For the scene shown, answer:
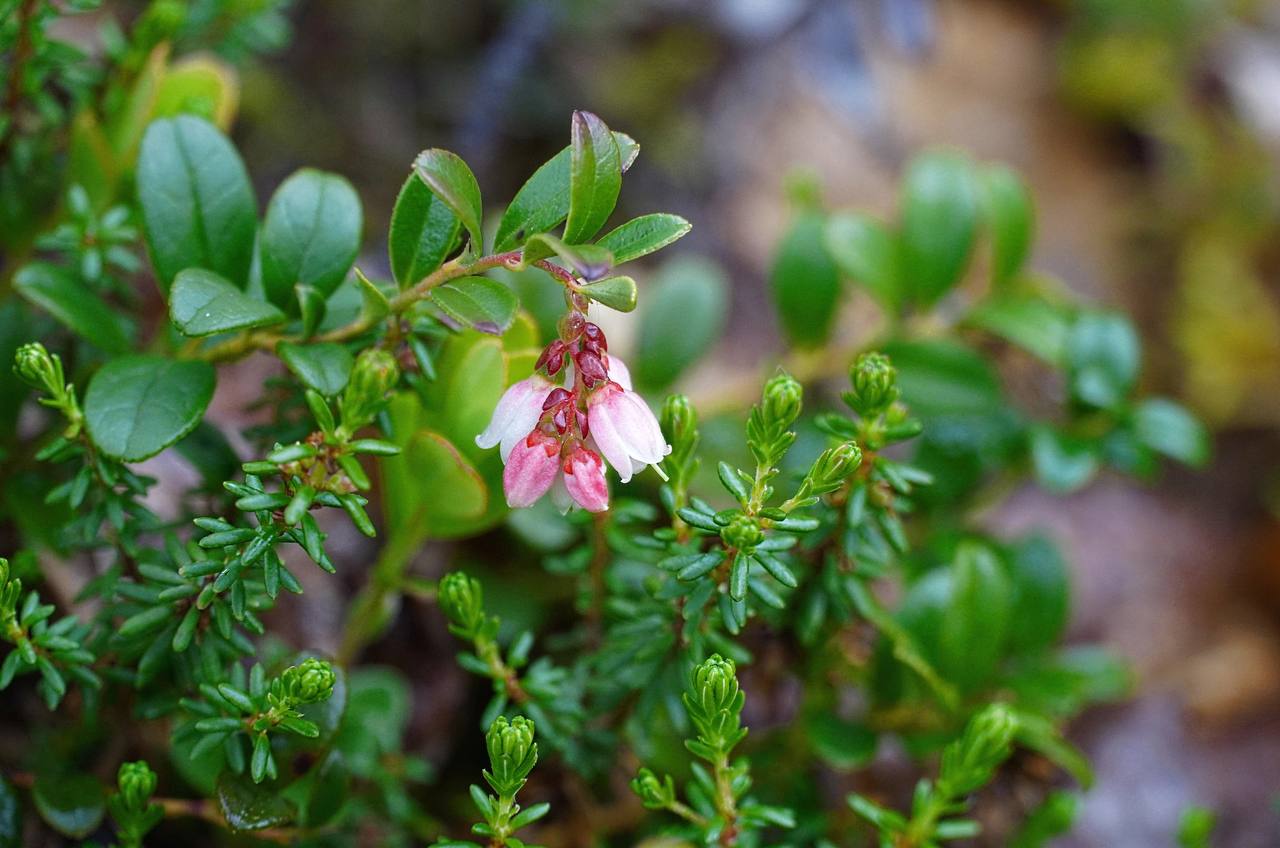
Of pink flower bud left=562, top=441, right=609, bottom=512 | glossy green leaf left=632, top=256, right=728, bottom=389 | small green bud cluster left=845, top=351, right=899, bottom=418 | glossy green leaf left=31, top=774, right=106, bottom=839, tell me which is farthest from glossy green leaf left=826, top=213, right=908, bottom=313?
glossy green leaf left=31, top=774, right=106, bottom=839

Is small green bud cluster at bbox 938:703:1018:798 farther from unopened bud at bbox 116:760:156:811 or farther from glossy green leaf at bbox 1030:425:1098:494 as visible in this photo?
unopened bud at bbox 116:760:156:811

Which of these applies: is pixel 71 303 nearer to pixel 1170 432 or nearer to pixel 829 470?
pixel 829 470

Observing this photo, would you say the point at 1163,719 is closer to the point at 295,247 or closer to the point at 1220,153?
the point at 1220,153

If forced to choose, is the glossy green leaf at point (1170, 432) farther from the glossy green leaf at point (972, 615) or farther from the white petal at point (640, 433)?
the white petal at point (640, 433)

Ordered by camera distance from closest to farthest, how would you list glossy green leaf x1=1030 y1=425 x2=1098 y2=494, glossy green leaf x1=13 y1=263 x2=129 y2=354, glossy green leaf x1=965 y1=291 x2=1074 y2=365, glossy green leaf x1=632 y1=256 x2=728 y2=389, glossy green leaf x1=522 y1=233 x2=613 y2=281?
glossy green leaf x1=522 y1=233 x2=613 y2=281, glossy green leaf x1=13 y1=263 x2=129 y2=354, glossy green leaf x1=1030 y1=425 x2=1098 y2=494, glossy green leaf x1=965 y1=291 x2=1074 y2=365, glossy green leaf x1=632 y1=256 x2=728 y2=389

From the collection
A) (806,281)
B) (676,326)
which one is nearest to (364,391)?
(676,326)

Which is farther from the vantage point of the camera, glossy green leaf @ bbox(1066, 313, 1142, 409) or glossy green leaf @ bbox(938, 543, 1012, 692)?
glossy green leaf @ bbox(1066, 313, 1142, 409)
